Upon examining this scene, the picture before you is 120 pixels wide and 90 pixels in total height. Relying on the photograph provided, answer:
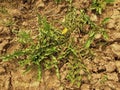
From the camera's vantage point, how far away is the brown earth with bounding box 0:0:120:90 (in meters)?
2.52

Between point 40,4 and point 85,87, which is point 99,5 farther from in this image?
point 85,87

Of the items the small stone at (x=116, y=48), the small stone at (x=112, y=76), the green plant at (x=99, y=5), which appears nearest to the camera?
the small stone at (x=112, y=76)

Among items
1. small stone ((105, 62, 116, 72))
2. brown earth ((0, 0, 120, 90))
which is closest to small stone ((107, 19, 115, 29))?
brown earth ((0, 0, 120, 90))

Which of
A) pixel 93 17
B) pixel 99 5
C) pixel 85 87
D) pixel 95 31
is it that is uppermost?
pixel 99 5

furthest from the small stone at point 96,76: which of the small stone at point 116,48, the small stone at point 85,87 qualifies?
the small stone at point 116,48

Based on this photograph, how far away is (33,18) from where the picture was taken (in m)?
3.04

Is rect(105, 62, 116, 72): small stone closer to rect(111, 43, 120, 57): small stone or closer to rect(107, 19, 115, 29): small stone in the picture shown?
rect(111, 43, 120, 57): small stone

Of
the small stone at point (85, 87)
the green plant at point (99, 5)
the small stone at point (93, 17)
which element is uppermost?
the green plant at point (99, 5)

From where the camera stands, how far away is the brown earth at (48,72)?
2.52 metres

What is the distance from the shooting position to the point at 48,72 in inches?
103

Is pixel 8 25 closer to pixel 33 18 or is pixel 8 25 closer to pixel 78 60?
pixel 33 18

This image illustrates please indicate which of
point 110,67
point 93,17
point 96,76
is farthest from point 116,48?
point 93,17

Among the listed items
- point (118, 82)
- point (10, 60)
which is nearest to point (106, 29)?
point (118, 82)

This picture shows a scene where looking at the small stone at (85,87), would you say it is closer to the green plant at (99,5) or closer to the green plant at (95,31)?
the green plant at (95,31)
